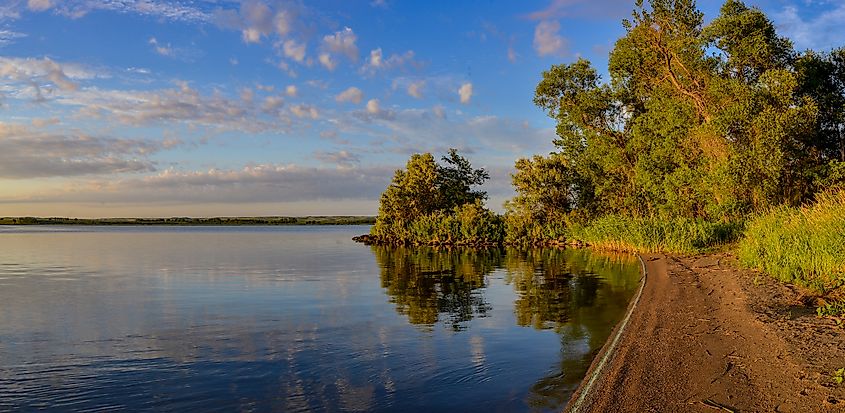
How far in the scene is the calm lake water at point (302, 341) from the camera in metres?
11.0

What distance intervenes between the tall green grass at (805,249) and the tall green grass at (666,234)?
13.3 meters

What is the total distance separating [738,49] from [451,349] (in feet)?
123

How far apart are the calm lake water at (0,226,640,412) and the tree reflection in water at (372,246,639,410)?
7cm

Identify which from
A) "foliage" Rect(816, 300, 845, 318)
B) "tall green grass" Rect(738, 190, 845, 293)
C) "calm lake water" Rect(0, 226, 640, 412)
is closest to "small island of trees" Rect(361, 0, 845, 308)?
"tall green grass" Rect(738, 190, 845, 293)

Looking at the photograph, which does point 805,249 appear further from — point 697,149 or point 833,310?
point 697,149

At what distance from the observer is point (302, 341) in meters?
15.7

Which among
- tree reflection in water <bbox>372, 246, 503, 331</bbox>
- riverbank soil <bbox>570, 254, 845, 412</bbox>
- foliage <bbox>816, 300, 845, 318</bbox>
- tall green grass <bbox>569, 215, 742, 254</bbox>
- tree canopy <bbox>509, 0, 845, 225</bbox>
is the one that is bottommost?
tree reflection in water <bbox>372, 246, 503, 331</bbox>

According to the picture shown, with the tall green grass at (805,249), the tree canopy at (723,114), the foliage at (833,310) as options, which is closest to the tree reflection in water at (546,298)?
the foliage at (833,310)

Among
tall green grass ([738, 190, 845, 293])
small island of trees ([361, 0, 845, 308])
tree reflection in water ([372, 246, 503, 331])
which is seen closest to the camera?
tall green grass ([738, 190, 845, 293])

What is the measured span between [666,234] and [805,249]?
Result: 22739 millimetres

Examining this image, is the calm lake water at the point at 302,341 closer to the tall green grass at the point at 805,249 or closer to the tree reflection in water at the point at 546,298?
the tree reflection in water at the point at 546,298

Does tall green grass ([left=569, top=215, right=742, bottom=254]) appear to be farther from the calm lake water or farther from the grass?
the grass

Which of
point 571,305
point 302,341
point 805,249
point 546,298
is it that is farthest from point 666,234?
point 302,341

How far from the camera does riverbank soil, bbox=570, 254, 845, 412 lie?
27.3 ft
